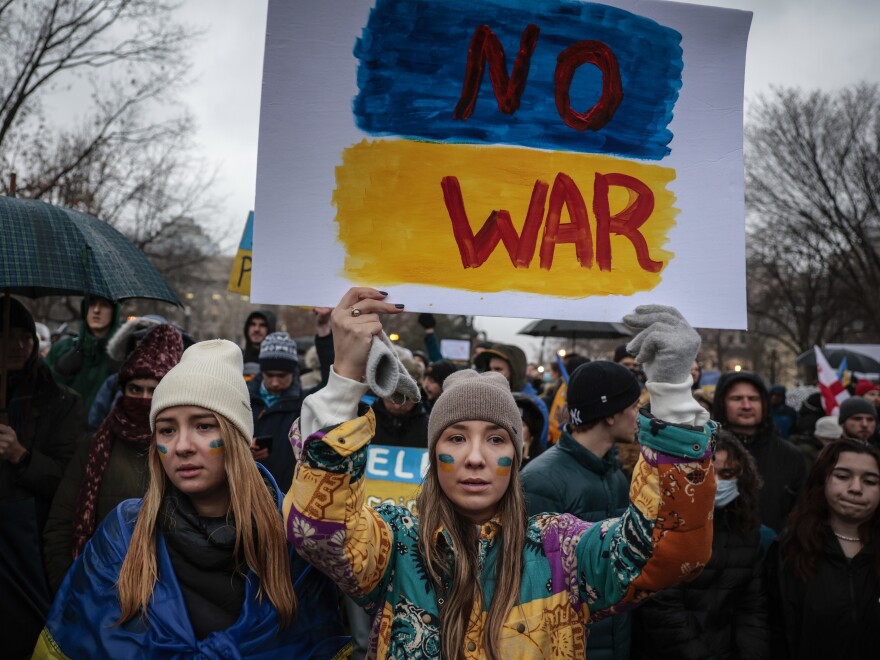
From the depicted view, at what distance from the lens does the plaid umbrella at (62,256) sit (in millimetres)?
3266

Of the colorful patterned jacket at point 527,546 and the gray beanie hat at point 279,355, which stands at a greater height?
the gray beanie hat at point 279,355

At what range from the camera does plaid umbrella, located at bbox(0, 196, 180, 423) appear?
3268 millimetres

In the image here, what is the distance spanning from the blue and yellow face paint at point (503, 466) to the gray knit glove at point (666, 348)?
48 cm

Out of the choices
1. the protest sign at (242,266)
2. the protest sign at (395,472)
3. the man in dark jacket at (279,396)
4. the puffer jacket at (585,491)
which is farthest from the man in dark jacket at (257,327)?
the puffer jacket at (585,491)

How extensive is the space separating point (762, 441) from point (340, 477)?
3974mm

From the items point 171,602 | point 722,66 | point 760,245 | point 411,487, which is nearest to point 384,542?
point 171,602

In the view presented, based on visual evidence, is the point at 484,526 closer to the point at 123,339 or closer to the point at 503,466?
the point at 503,466

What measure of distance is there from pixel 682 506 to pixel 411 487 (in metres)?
3.15

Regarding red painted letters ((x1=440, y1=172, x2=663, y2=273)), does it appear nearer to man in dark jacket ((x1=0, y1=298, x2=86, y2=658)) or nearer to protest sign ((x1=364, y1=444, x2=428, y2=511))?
man in dark jacket ((x1=0, y1=298, x2=86, y2=658))

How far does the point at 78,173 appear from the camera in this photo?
56.0 feet

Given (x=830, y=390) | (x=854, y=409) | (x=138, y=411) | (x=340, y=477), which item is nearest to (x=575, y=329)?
(x=830, y=390)

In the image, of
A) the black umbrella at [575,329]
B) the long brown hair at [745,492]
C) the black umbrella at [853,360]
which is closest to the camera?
the long brown hair at [745,492]

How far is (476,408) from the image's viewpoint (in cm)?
→ 229

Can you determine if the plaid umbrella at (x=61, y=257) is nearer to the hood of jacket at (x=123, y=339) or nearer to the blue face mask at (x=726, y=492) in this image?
the hood of jacket at (x=123, y=339)
